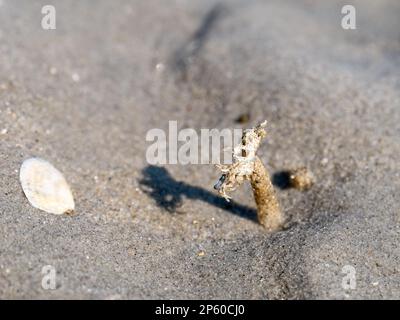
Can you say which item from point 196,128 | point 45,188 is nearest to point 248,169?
point 45,188

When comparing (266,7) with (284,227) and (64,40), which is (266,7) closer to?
(64,40)

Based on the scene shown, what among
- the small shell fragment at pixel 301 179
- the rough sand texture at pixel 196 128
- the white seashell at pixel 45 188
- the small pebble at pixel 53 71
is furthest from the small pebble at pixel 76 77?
the small shell fragment at pixel 301 179

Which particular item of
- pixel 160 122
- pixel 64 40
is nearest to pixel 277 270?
pixel 160 122

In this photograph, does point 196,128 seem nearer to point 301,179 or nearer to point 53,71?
point 301,179

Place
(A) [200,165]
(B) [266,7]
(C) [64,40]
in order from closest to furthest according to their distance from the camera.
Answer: (A) [200,165], (C) [64,40], (B) [266,7]

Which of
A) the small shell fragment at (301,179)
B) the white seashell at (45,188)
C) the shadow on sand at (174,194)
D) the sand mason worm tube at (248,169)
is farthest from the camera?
the small shell fragment at (301,179)

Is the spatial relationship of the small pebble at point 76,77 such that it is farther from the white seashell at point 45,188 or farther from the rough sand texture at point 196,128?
the white seashell at point 45,188
